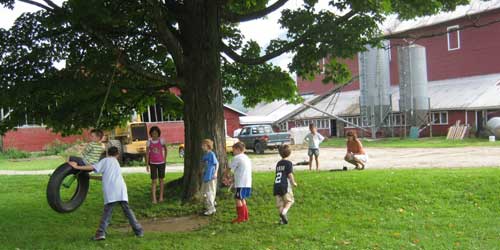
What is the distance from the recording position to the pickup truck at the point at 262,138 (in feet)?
105

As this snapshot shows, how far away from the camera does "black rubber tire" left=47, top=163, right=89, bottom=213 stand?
8.53 m

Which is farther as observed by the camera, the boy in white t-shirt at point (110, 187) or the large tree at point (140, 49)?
the large tree at point (140, 49)

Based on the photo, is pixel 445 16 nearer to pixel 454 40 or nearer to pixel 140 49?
pixel 454 40

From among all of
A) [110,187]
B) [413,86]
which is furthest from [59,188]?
[413,86]

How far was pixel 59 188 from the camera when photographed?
8656 mm

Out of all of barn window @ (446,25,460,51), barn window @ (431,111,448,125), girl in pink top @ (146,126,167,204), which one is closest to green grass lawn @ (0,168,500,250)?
girl in pink top @ (146,126,167,204)

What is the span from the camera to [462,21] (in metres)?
43.1

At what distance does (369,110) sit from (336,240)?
120 feet

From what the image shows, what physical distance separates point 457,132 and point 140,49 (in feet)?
95.9

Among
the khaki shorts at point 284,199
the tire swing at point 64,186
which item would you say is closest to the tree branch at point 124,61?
the tire swing at point 64,186

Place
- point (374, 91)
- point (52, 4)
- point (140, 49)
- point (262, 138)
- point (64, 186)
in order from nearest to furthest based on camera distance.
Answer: point (64, 186) → point (52, 4) → point (140, 49) → point (262, 138) → point (374, 91)

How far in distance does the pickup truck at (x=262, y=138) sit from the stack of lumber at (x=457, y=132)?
12.1 meters

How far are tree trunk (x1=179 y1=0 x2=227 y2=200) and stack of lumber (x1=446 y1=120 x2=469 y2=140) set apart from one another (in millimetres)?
28375

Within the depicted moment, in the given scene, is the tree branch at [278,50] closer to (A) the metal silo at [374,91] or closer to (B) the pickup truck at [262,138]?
(B) the pickup truck at [262,138]
